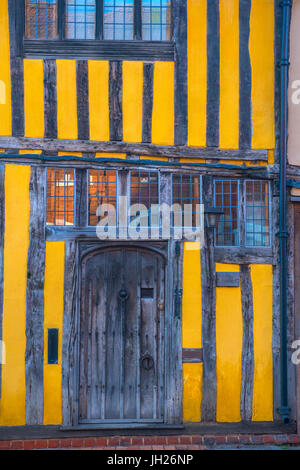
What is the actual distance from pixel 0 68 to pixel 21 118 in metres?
0.73

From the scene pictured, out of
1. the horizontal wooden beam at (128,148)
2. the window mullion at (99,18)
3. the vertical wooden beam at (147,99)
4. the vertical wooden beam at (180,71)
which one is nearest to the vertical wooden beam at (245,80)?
the horizontal wooden beam at (128,148)

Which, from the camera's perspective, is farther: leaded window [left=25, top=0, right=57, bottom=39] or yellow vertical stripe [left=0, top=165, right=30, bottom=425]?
leaded window [left=25, top=0, right=57, bottom=39]

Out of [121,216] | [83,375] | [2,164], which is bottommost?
[83,375]

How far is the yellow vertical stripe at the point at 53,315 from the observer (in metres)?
6.36

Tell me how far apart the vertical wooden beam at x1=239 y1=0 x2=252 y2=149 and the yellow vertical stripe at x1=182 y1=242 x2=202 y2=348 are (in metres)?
1.62

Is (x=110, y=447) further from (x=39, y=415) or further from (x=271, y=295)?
(x=271, y=295)

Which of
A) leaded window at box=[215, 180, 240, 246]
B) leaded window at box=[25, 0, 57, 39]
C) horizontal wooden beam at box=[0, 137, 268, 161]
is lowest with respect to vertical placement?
leaded window at box=[215, 180, 240, 246]

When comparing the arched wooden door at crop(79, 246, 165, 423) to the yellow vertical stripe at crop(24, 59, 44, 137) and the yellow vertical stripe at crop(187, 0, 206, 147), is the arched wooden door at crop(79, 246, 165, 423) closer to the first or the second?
the yellow vertical stripe at crop(187, 0, 206, 147)

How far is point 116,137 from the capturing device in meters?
6.59

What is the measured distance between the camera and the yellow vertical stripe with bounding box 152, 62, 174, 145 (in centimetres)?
663

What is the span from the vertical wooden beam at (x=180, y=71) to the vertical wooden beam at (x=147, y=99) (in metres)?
0.34

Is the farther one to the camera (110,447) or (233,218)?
(233,218)

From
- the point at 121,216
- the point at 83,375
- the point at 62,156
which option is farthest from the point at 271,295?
the point at 62,156

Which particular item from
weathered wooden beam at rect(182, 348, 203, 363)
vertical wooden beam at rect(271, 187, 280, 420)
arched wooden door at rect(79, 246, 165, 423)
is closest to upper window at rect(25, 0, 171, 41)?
vertical wooden beam at rect(271, 187, 280, 420)
